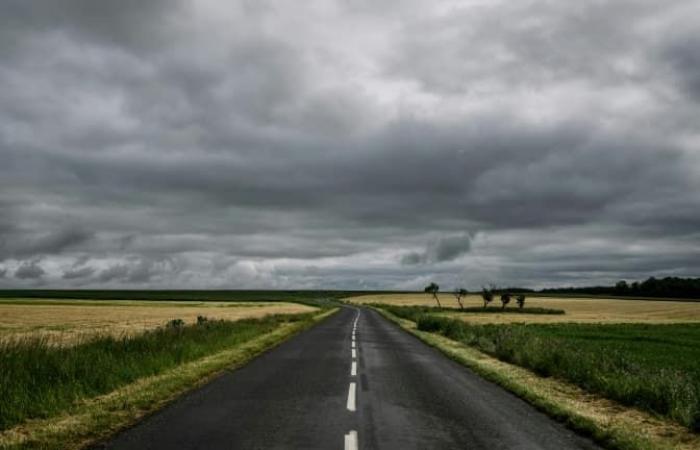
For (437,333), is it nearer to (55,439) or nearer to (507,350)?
(507,350)

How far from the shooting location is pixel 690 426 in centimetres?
970

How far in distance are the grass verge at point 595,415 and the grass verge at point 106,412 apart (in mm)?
7573

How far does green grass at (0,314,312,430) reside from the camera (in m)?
10.3

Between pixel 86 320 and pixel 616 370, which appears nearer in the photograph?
pixel 616 370

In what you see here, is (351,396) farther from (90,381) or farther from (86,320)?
(86,320)

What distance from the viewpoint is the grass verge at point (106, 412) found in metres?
8.21

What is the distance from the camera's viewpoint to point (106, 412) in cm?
1000

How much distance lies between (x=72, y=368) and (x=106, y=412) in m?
3.89

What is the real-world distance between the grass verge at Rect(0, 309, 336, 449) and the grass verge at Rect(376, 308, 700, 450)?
7.57 metres

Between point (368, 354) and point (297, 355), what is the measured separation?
9.12 feet

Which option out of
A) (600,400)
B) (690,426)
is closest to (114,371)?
(600,400)

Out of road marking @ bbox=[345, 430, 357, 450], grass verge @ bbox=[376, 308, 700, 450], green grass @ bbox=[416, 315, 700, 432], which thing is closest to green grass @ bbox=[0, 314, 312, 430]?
road marking @ bbox=[345, 430, 357, 450]

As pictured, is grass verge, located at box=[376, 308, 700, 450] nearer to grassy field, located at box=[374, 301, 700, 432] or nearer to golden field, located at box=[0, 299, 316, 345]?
grassy field, located at box=[374, 301, 700, 432]

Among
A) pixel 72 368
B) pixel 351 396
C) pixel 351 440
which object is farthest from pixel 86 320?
pixel 351 440
